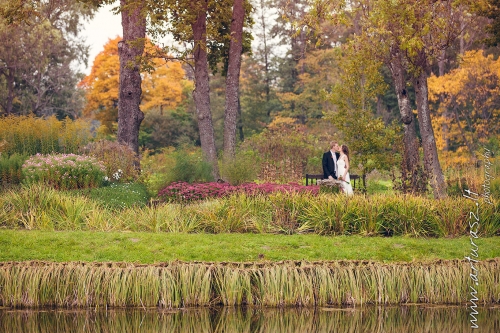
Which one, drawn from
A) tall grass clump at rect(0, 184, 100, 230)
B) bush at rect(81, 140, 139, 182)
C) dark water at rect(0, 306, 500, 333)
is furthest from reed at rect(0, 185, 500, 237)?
bush at rect(81, 140, 139, 182)

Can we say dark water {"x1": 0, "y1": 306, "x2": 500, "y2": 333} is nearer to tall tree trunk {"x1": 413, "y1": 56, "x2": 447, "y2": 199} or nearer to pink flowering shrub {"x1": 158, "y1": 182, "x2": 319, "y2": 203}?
pink flowering shrub {"x1": 158, "y1": 182, "x2": 319, "y2": 203}

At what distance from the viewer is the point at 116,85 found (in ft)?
140

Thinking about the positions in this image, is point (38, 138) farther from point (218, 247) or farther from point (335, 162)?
point (218, 247)

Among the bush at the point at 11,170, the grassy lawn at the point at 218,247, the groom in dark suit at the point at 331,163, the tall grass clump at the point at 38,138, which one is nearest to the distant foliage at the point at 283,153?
the groom in dark suit at the point at 331,163

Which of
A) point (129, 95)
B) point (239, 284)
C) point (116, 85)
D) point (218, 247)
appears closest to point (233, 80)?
point (129, 95)

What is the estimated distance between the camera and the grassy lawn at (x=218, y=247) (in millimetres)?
10188

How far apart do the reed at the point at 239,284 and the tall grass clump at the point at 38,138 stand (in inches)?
414

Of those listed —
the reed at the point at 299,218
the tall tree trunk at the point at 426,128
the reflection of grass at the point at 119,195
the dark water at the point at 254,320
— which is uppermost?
the tall tree trunk at the point at 426,128

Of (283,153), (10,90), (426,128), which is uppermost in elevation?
(10,90)

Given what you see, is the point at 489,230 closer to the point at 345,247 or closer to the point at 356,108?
the point at 345,247

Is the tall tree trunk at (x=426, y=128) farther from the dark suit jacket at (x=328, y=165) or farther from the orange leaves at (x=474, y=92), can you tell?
the orange leaves at (x=474, y=92)

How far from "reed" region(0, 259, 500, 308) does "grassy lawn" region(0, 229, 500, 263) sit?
0.98 meters

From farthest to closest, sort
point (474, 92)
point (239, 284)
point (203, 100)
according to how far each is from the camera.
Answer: point (474, 92), point (203, 100), point (239, 284)

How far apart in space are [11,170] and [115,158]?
3159mm
